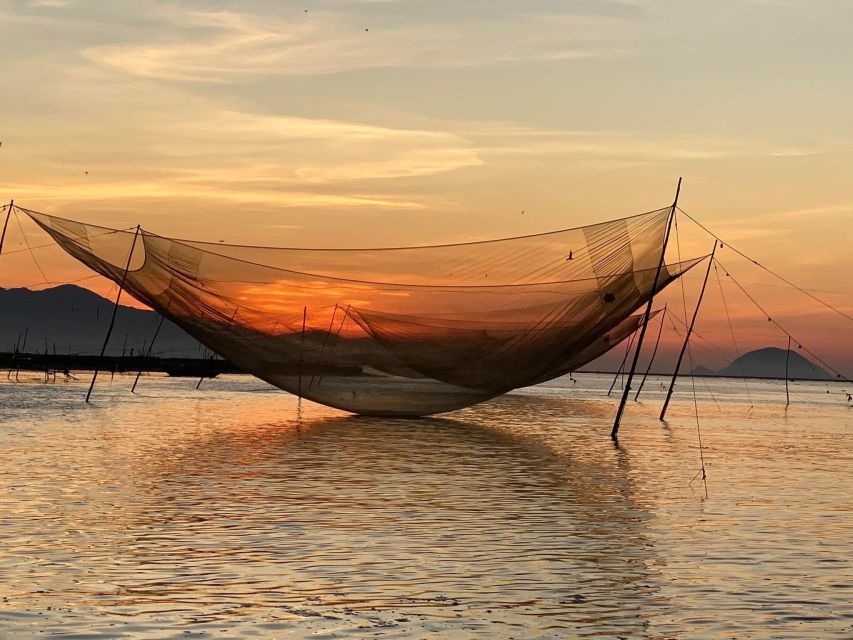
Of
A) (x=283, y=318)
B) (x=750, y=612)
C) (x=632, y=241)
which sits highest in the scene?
(x=632, y=241)

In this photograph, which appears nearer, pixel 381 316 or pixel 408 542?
pixel 408 542

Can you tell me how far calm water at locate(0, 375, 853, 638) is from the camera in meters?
8.21

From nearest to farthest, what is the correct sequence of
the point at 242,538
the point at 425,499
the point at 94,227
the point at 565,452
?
1. the point at 242,538
2. the point at 425,499
3. the point at 94,227
4. the point at 565,452

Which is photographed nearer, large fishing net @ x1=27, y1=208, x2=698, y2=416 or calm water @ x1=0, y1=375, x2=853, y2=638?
calm water @ x1=0, y1=375, x2=853, y2=638

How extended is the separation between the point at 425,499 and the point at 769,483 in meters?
6.78

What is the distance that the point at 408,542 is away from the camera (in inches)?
452

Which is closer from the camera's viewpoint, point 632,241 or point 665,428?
point 632,241

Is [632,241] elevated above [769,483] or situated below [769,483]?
above

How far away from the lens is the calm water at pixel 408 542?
323 inches

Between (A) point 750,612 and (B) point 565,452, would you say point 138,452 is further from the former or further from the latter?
(A) point 750,612

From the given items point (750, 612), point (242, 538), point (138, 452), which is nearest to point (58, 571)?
point (242, 538)

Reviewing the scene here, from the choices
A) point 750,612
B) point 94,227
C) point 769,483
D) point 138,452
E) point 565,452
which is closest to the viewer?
point 750,612

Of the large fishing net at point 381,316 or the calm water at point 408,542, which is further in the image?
the large fishing net at point 381,316

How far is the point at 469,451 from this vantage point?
77.8 ft
